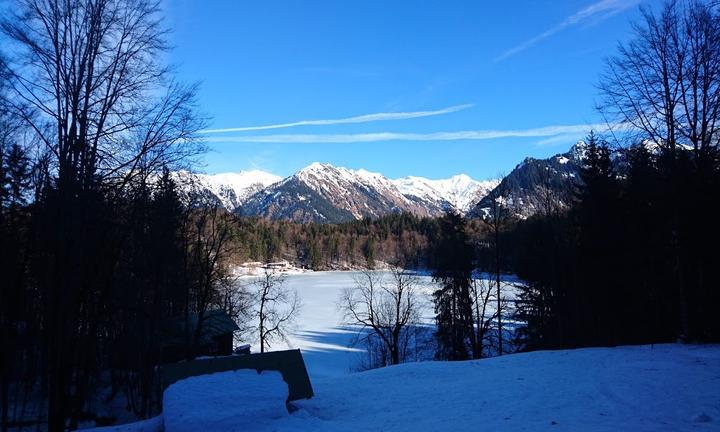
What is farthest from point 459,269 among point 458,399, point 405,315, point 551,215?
point 458,399

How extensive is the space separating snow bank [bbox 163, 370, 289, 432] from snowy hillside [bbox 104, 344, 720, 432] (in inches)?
0.8

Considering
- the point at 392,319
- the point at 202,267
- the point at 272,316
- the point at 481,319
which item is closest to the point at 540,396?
the point at 202,267

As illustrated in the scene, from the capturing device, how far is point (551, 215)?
92.7 ft

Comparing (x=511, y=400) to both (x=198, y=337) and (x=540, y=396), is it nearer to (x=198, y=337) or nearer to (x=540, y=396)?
(x=540, y=396)

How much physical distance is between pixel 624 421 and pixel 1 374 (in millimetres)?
13147

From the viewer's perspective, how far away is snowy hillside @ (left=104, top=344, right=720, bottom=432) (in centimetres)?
734

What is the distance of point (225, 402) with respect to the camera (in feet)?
27.6

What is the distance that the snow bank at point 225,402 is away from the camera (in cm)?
797

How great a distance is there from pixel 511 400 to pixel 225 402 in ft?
19.3

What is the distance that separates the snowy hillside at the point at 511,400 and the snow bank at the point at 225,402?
0.02 meters

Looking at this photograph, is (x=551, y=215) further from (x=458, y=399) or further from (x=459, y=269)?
(x=458, y=399)

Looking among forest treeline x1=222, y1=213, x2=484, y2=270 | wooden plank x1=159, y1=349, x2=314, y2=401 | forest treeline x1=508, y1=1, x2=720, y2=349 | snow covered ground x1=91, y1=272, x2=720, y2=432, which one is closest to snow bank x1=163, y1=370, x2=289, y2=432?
snow covered ground x1=91, y1=272, x2=720, y2=432

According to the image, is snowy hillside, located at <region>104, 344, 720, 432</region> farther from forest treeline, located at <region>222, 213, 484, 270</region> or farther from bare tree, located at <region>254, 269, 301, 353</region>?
forest treeline, located at <region>222, 213, 484, 270</region>

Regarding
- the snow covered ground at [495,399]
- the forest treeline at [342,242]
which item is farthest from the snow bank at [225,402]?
the forest treeline at [342,242]
